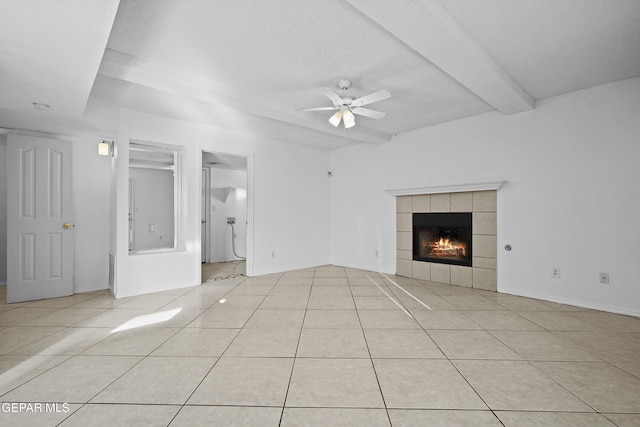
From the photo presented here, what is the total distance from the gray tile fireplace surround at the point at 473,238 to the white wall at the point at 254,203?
5.62 ft

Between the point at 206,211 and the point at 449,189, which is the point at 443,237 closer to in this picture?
the point at 449,189

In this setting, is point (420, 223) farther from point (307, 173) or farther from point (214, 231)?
point (214, 231)

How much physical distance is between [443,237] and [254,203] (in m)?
3.20

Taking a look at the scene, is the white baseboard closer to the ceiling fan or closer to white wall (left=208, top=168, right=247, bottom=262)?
white wall (left=208, top=168, right=247, bottom=262)

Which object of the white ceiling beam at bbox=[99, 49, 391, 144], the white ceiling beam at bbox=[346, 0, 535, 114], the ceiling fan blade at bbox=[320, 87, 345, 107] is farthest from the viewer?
the ceiling fan blade at bbox=[320, 87, 345, 107]

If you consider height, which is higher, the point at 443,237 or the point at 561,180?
the point at 561,180

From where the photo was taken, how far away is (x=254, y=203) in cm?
496

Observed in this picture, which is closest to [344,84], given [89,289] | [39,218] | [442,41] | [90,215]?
[442,41]

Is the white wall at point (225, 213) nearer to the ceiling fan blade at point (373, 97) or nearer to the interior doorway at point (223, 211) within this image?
the interior doorway at point (223, 211)

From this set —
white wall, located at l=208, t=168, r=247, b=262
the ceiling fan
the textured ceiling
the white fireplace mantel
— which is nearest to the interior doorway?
white wall, located at l=208, t=168, r=247, b=262

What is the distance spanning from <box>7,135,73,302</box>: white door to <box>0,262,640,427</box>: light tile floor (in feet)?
1.22

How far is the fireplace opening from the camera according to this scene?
434 cm

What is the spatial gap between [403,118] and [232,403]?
4071mm

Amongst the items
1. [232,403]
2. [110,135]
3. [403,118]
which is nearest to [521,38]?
[403,118]
